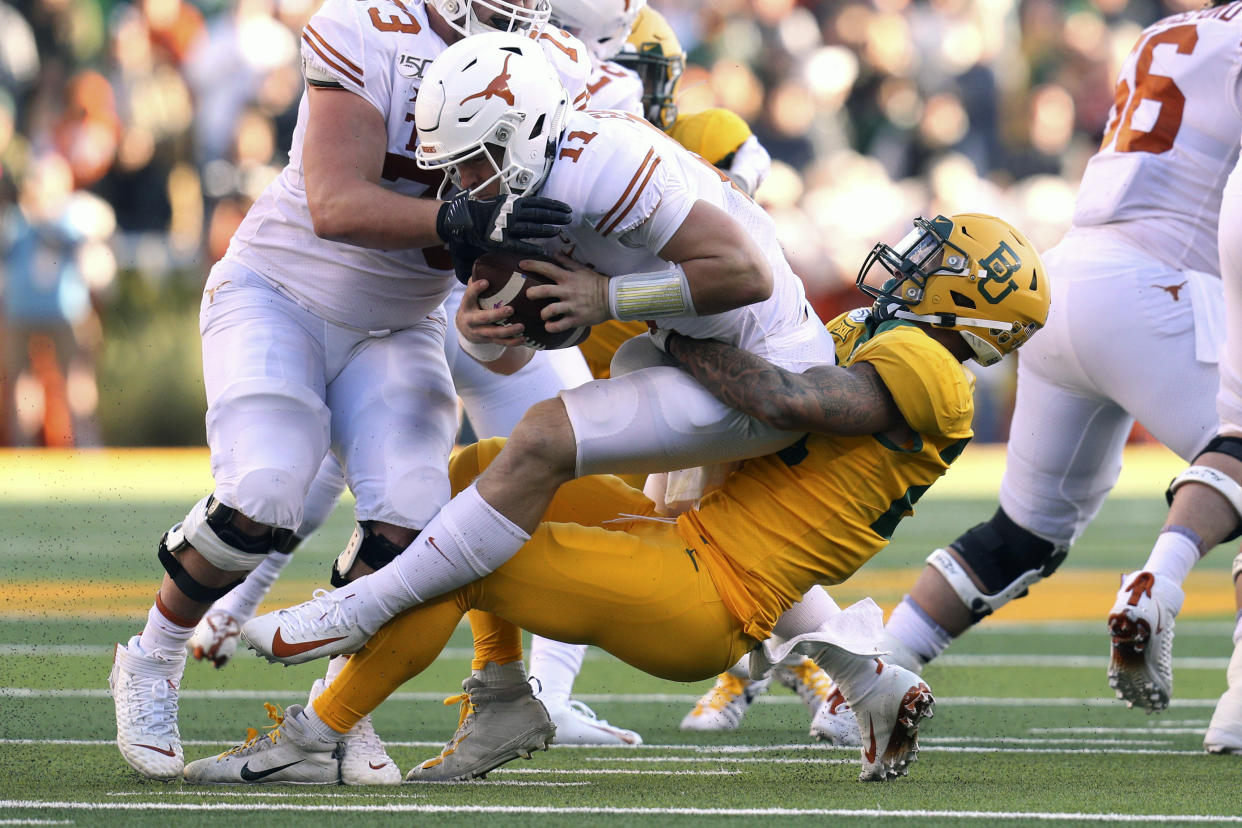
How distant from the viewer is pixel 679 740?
4.66 meters

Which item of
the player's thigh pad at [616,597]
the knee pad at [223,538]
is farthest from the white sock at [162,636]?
the player's thigh pad at [616,597]

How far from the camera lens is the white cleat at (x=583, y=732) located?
14.9 ft

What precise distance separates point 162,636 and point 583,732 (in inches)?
42.3

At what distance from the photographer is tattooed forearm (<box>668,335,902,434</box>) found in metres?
3.69

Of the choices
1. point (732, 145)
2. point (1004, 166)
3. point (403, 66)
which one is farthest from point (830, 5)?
point (403, 66)

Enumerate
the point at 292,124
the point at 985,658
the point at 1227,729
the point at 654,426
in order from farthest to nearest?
the point at 292,124 < the point at 985,658 < the point at 1227,729 < the point at 654,426

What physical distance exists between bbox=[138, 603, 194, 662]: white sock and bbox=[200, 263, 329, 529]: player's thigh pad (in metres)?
0.38

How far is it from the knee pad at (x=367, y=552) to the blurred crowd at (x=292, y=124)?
706 centimetres

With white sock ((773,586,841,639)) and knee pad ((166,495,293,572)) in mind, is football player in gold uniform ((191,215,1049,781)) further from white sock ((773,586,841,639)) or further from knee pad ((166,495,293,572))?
knee pad ((166,495,293,572))

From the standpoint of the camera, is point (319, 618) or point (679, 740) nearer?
point (319, 618)

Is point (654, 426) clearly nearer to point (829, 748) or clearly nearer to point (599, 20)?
point (829, 748)

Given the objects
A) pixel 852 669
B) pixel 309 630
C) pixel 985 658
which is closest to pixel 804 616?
pixel 852 669

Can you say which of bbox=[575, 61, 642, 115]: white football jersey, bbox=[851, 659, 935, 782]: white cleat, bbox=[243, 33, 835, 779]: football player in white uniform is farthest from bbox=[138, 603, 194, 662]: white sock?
bbox=[575, 61, 642, 115]: white football jersey

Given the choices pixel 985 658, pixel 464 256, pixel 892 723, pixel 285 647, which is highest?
pixel 464 256
